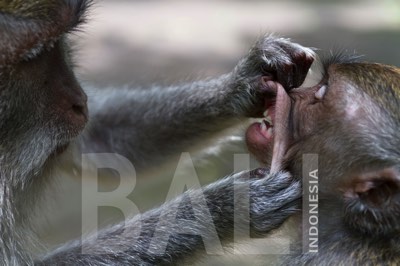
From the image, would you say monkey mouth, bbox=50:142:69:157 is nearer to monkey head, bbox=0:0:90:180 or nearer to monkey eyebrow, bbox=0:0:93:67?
monkey head, bbox=0:0:90:180

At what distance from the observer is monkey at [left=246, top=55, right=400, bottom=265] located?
145 inches

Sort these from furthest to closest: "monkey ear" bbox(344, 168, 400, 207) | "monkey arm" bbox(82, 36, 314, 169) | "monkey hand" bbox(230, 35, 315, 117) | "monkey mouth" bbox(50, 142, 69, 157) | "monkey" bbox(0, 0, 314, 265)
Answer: "monkey arm" bbox(82, 36, 314, 169) → "monkey mouth" bbox(50, 142, 69, 157) → "monkey hand" bbox(230, 35, 315, 117) → "monkey" bbox(0, 0, 314, 265) → "monkey ear" bbox(344, 168, 400, 207)

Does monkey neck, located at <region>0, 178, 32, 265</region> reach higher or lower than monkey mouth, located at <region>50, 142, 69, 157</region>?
lower

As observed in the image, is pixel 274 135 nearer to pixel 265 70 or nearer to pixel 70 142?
pixel 265 70

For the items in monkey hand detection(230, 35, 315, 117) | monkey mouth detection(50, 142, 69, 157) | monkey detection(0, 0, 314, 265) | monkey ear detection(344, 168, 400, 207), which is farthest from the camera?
monkey mouth detection(50, 142, 69, 157)

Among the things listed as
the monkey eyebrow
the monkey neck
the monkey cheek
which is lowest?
the monkey neck

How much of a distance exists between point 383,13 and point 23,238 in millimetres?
6637

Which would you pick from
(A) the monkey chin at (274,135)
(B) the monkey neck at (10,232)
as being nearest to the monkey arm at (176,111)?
(A) the monkey chin at (274,135)

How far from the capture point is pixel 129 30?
9.58m

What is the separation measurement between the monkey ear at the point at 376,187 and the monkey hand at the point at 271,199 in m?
0.34

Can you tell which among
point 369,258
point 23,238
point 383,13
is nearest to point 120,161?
point 23,238

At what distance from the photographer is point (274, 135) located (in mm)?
3918

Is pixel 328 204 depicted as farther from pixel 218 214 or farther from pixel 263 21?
pixel 263 21

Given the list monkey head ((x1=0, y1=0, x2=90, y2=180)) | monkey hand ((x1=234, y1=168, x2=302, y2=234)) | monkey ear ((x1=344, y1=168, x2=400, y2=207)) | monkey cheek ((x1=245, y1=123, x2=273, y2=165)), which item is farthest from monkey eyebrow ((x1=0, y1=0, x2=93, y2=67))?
monkey ear ((x1=344, y1=168, x2=400, y2=207))
